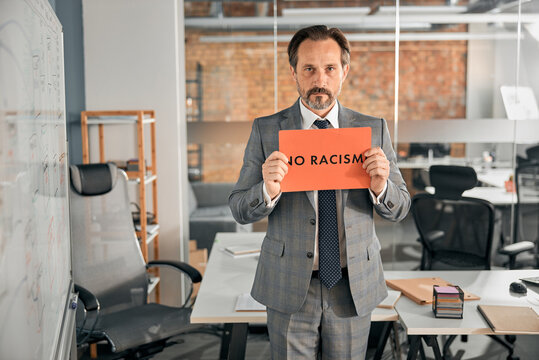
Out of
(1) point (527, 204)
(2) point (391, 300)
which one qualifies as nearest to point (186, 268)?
(2) point (391, 300)

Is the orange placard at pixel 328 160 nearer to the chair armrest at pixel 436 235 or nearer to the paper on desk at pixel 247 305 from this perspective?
the paper on desk at pixel 247 305

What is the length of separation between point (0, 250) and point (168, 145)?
10.3 feet

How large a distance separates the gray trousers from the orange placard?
1.03 feet

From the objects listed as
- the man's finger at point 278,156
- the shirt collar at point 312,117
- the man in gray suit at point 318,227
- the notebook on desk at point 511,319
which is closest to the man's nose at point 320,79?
the man in gray suit at point 318,227

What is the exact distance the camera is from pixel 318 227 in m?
1.66

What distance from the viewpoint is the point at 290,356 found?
1.63 m

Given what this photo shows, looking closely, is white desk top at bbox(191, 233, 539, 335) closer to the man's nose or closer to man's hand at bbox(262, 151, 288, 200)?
man's hand at bbox(262, 151, 288, 200)

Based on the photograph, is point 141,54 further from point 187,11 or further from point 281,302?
point 281,302

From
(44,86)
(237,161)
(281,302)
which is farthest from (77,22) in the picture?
(281,302)

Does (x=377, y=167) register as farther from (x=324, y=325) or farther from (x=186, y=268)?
(x=186, y=268)

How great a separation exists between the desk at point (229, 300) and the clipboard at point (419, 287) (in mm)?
150

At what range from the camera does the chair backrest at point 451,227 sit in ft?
10.2

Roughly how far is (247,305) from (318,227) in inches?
25.4

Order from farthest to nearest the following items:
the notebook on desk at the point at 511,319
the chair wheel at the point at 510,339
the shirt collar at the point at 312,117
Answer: the chair wheel at the point at 510,339 < the notebook on desk at the point at 511,319 < the shirt collar at the point at 312,117
